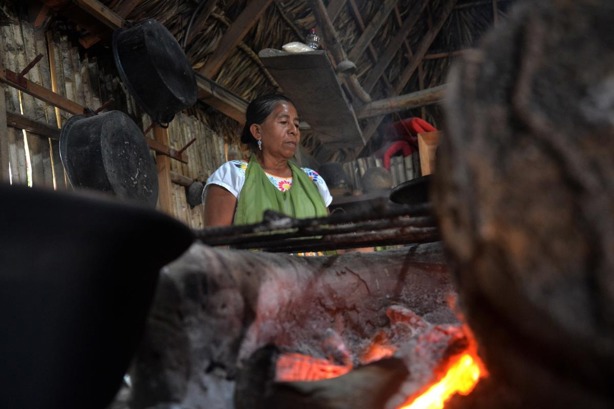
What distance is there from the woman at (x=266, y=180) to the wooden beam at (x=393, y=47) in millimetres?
3628

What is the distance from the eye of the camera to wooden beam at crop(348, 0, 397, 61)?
613 centimetres

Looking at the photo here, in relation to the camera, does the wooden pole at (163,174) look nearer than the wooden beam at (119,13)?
No

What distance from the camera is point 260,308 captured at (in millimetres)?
1400

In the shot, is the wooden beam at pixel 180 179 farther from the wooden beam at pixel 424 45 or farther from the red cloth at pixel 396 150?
the wooden beam at pixel 424 45

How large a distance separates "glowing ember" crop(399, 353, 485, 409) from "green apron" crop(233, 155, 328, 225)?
1.37 m

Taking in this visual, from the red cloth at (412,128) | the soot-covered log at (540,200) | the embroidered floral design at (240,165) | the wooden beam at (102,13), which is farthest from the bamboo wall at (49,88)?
the red cloth at (412,128)

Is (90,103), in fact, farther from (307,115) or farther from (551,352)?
(551,352)

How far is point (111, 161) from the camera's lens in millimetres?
3426

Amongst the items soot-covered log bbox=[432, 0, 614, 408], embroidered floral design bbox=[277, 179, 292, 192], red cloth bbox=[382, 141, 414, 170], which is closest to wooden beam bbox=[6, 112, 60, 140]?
embroidered floral design bbox=[277, 179, 292, 192]

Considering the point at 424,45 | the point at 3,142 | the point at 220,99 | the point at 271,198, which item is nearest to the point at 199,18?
the point at 220,99

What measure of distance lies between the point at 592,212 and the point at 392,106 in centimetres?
514

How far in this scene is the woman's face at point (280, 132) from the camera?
3.08 metres

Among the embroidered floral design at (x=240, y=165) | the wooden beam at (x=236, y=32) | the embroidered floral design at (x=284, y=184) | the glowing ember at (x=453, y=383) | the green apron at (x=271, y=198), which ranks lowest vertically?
the glowing ember at (x=453, y=383)

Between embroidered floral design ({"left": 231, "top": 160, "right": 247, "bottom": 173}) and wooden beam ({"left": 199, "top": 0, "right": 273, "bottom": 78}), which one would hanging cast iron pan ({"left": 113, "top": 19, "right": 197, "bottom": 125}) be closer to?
wooden beam ({"left": 199, "top": 0, "right": 273, "bottom": 78})
